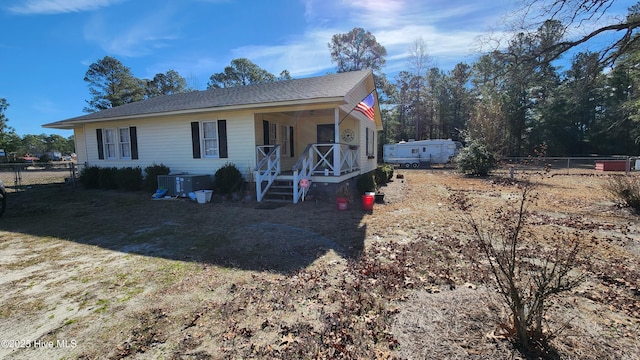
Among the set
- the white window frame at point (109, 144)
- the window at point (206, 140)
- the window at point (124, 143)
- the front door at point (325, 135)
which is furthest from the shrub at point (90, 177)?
the front door at point (325, 135)

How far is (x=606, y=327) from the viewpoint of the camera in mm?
2541

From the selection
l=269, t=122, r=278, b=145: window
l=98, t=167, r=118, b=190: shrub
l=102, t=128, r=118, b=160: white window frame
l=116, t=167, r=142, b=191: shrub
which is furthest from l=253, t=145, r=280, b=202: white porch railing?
l=102, t=128, r=118, b=160: white window frame

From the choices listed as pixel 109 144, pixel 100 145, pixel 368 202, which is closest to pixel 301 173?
pixel 368 202

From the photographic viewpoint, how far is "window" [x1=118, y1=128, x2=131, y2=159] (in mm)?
12109

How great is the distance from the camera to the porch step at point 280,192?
899 cm

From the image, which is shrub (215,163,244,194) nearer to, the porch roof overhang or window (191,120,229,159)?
window (191,120,229,159)

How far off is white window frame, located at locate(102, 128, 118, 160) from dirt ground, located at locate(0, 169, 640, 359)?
6.59 m

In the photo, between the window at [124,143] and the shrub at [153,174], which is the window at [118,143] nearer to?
the window at [124,143]

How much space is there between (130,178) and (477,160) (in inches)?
722

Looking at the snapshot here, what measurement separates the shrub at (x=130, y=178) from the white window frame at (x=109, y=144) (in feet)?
4.56

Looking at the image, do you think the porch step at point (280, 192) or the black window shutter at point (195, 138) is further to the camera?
the black window shutter at point (195, 138)

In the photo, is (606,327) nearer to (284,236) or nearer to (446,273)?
(446,273)

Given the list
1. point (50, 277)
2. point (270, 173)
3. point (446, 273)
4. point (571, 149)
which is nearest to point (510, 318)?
point (446, 273)

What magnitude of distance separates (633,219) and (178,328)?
374 inches
